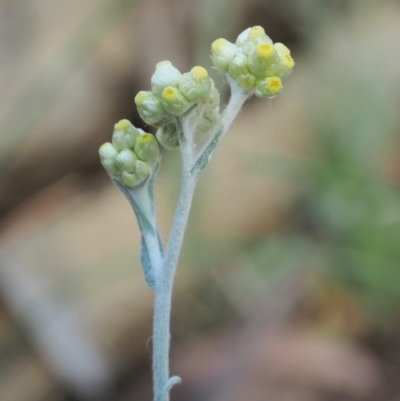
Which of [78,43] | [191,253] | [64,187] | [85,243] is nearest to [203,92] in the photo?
[191,253]

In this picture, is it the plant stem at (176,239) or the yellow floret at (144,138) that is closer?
the plant stem at (176,239)

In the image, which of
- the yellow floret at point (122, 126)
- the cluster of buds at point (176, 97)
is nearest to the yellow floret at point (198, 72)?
the cluster of buds at point (176, 97)

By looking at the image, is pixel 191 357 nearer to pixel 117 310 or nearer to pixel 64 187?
pixel 117 310

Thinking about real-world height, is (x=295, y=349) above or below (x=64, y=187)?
below

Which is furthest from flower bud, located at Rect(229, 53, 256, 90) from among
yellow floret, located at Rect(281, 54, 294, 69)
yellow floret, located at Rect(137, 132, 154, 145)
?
yellow floret, located at Rect(137, 132, 154, 145)

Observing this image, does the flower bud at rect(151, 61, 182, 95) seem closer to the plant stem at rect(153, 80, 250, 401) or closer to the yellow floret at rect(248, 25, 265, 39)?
the plant stem at rect(153, 80, 250, 401)

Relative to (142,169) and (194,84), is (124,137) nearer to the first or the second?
(142,169)

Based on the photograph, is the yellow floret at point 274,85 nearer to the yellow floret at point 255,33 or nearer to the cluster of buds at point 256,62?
the cluster of buds at point 256,62
